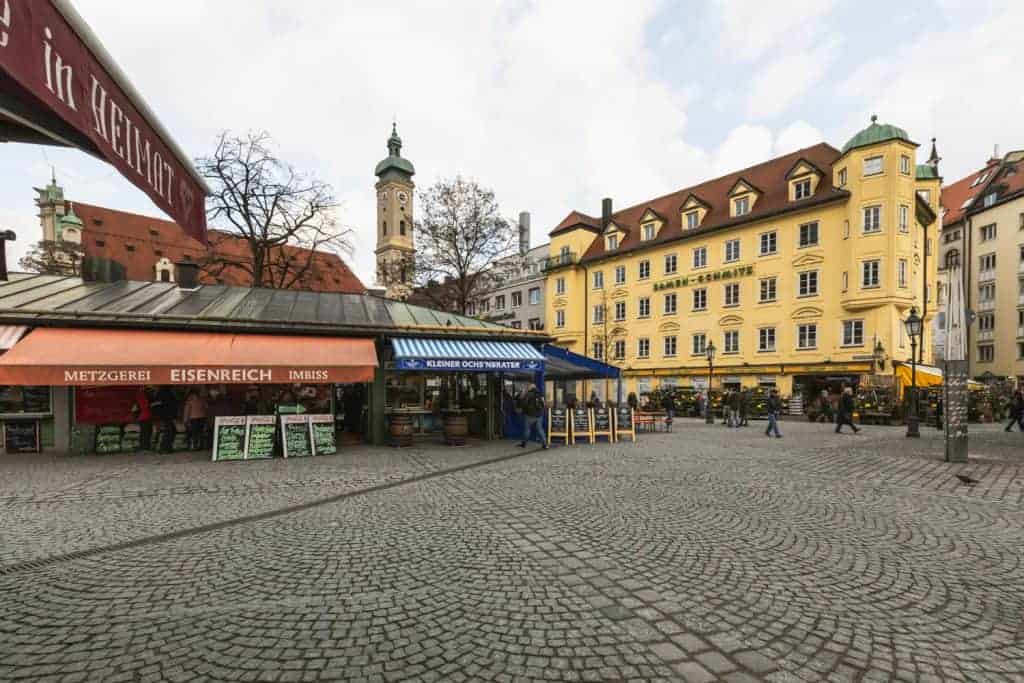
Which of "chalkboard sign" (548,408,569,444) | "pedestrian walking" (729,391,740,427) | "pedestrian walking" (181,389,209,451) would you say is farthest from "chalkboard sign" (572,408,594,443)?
"pedestrian walking" (729,391,740,427)

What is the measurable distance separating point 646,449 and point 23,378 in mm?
14260

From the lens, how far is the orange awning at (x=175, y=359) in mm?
10109

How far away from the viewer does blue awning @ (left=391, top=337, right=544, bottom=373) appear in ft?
43.1

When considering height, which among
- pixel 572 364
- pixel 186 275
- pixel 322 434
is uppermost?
pixel 186 275

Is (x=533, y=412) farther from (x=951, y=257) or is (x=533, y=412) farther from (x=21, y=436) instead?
(x=951, y=257)

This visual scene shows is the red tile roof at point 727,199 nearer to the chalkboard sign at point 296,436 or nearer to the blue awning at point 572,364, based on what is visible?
the blue awning at point 572,364

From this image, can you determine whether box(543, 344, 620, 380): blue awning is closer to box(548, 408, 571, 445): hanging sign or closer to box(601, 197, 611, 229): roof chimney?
box(548, 408, 571, 445): hanging sign

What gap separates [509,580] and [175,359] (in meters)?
10.1

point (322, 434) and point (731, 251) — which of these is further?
point (731, 251)

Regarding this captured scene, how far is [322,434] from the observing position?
12422 mm

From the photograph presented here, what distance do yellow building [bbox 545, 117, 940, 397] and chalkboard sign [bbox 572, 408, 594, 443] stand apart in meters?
22.8

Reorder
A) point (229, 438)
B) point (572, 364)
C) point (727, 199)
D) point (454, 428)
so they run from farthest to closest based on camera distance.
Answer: point (727, 199) → point (572, 364) → point (454, 428) → point (229, 438)

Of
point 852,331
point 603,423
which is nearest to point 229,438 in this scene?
point 603,423

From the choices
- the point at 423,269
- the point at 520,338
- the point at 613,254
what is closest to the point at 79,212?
the point at 423,269
